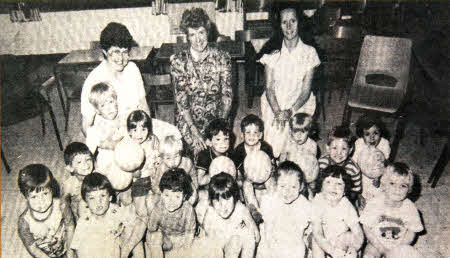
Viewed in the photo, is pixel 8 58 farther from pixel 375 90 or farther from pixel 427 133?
pixel 427 133

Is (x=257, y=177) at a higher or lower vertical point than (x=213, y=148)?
lower

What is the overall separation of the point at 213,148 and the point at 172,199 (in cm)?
71

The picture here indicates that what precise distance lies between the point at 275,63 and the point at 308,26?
2.87 m

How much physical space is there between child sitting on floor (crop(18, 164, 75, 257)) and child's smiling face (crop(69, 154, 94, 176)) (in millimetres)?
208

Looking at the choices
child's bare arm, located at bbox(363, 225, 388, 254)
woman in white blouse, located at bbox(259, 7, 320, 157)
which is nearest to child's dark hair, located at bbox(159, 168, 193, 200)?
woman in white blouse, located at bbox(259, 7, 320, 157)

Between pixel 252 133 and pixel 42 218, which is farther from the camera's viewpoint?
pixel 252 133

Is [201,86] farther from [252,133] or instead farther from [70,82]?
[70,82]

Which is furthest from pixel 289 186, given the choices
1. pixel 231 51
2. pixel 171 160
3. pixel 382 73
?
pixel 231 51

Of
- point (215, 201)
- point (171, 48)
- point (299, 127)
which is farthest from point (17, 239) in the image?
point (171, 48)

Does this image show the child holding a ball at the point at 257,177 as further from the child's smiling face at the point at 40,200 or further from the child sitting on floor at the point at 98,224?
the child's smiling face at the point at 40,200

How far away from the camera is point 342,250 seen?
2355 mm

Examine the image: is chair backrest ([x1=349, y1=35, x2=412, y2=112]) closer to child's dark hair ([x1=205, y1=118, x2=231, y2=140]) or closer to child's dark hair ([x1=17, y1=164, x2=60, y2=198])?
child's dark hair ([x1=205, y1=118, x2=231, y2=140])

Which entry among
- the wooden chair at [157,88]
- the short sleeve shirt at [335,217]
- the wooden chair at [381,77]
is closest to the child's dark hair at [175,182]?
the short sleeve shirt at [335,217]

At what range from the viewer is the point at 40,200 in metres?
2.30
